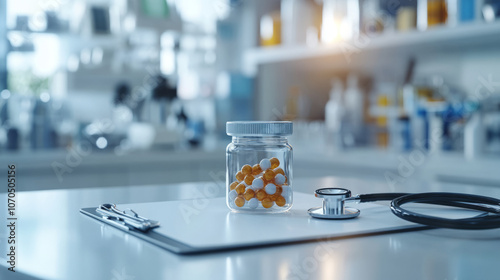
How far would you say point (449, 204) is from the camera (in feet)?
2.29

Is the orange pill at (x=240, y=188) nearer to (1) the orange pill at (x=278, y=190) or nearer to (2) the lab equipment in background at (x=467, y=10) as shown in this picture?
(1) the orange pill at (x=278, y=190)

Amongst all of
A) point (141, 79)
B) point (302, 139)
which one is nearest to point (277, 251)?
point (302, 139)

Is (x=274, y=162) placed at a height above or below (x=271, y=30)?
below

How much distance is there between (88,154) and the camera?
7.29ft

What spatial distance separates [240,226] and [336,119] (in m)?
1.98

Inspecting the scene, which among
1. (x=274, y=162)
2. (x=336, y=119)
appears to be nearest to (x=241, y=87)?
(x=336, y=119)

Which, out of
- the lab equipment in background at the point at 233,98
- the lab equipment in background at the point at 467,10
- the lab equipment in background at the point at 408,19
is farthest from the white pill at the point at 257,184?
the lab equipment in background at the point at 233,98

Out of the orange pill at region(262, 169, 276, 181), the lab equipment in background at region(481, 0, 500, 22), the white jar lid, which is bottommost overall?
the orange pill at region(262, 169, 276, 181)

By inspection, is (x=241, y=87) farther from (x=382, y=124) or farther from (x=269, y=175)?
(x=269, y=175)

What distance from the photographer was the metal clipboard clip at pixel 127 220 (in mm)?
569

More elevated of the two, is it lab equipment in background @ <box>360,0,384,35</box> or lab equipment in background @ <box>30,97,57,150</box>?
lab equipment in background @ <box>360,0,384,35</box>

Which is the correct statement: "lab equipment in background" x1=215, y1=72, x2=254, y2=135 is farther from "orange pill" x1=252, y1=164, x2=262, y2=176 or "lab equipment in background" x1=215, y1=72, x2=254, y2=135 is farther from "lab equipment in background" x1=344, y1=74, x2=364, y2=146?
"orange pill" x1=252, y1=164, x2=262, y2=176

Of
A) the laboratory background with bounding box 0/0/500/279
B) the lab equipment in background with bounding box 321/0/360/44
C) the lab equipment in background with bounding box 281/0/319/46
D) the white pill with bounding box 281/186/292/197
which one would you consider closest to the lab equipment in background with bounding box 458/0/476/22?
the laboratory background with bounding box 0/0/500/279

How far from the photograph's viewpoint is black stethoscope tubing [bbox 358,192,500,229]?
0.53 m
